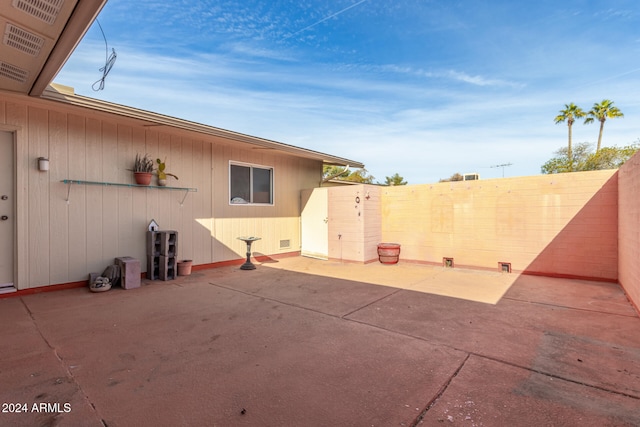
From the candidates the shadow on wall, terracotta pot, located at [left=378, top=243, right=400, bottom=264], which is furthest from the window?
the shadow on wall

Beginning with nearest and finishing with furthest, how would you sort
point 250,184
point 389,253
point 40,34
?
point 40,34, point 389,253, point 250,184

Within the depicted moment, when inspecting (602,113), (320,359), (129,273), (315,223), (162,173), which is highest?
(602,113)

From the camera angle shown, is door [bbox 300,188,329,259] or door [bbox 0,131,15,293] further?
door [bbox 300,188,329,259]

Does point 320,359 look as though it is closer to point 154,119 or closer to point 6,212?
point 154,119

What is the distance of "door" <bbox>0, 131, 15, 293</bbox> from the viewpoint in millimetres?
4090

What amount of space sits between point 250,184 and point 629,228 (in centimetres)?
661

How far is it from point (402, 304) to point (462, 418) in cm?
224

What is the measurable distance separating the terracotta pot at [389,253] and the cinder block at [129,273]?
16.1 feet

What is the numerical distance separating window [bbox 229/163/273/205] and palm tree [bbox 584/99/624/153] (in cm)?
2517

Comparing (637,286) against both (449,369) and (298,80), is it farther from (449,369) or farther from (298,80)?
(298,80)

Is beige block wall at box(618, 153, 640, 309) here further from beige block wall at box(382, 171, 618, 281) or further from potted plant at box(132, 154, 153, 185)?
potted plant at box(132, 154, 153, 185)

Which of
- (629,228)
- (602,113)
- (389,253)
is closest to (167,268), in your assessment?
(389,253)

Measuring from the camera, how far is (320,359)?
233 centimetres

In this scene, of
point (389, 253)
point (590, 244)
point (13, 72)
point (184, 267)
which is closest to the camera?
point (13, 72)
